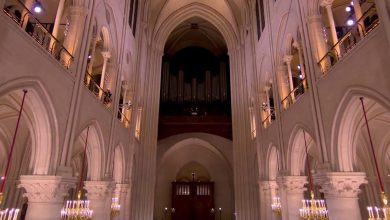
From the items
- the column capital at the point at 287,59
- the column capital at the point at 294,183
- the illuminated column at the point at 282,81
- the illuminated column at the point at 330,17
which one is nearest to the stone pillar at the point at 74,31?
the illuminated column at the point at 330,17

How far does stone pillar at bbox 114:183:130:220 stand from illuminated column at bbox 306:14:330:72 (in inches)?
369

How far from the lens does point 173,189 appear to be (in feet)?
74.3

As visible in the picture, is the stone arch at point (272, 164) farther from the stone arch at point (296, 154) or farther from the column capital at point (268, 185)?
the stone arch at point (296, 154)

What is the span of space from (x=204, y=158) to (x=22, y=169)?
13796 mm

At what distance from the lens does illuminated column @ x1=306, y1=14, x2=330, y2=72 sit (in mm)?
8394

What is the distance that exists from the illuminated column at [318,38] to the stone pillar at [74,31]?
6736 millimetres

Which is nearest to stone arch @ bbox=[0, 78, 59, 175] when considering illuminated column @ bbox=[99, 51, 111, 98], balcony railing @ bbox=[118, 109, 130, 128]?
illuminated column @ bbox=[99, 51, 111, 98]

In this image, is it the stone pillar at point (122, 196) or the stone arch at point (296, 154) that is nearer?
the stone arch at point (296, 154)

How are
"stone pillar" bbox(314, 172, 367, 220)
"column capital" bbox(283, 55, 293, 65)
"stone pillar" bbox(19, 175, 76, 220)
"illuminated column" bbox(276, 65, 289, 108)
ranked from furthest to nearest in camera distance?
"illuminated column" bbox(276, 65, 289, 108) → "column capital" bbox(283, 55, 293, 65) → "stone pillar" bbox(314, 172, 367, 220) → "stone pillar" bbox(19, 175, 76, 220)

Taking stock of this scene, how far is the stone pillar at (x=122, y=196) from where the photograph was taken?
41.7 ft

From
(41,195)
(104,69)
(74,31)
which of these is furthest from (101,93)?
(41,195)

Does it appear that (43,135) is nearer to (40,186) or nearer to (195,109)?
(40,186)

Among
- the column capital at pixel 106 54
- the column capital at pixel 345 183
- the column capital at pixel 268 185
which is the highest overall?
the column capital at pixel 106 54

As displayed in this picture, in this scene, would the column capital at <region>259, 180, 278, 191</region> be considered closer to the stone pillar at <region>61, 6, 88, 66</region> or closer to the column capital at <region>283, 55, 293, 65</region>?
the column capital at <region>283, 55, 293, 65</region>
